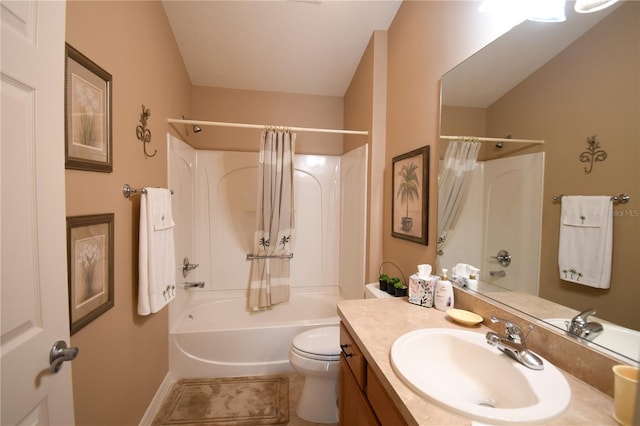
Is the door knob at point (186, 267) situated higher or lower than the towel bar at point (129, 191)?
lower

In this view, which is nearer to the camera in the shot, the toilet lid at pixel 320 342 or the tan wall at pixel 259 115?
the toilet lid at pixel 320 342

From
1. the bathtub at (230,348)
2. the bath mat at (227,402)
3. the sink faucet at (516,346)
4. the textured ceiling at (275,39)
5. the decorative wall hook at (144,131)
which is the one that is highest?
the textured ceiling at (275,39)

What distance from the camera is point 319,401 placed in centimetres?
163

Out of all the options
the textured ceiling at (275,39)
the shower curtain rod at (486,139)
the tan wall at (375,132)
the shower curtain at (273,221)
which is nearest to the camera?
the shower curtain rod at (486,139)

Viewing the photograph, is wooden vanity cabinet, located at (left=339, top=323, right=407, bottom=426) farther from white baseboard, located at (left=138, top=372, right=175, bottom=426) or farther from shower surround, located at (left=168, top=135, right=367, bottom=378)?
white baseboard, located at (left=138, top=372, right=175, bottom=426)

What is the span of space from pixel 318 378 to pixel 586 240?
158 cm

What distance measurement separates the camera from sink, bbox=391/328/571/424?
570 millimetres

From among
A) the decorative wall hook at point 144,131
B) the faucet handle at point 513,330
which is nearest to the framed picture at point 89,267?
the decorative wall hook at point 144,131

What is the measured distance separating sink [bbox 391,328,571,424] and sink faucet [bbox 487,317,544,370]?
0.05 ft

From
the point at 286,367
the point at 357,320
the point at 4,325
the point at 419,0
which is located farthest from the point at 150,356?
the point at 419,0

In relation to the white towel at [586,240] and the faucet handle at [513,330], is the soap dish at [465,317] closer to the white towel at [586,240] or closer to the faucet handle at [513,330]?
the faucet handle at [513,330]

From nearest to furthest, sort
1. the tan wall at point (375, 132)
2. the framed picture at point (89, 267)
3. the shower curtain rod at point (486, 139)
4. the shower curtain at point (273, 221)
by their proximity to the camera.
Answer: the shower curtain rod at point (486, 139)
the framed picture at point (89, 267)
the tan wall at point (375, 132)
the shower curtain at point (273, 221)

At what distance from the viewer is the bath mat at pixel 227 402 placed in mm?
1645

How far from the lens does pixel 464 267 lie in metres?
1.22
